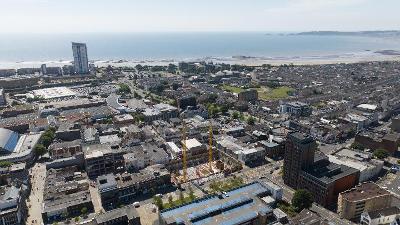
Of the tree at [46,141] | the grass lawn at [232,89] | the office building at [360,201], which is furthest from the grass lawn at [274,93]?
the tree at [46,141]

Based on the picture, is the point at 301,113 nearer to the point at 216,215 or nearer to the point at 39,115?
the point at 216,215

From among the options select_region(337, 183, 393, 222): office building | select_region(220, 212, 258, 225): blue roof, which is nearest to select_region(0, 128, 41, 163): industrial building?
select_region(220, 212, 258, 225): blue roof

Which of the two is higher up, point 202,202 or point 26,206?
→ point 202,202

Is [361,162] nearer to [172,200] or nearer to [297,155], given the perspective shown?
[297,155]

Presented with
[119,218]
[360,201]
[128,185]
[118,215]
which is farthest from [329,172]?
[118,215]

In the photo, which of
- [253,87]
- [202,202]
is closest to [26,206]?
[202,202]

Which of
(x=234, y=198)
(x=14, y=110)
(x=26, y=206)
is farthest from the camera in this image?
(x=14, y=110)
